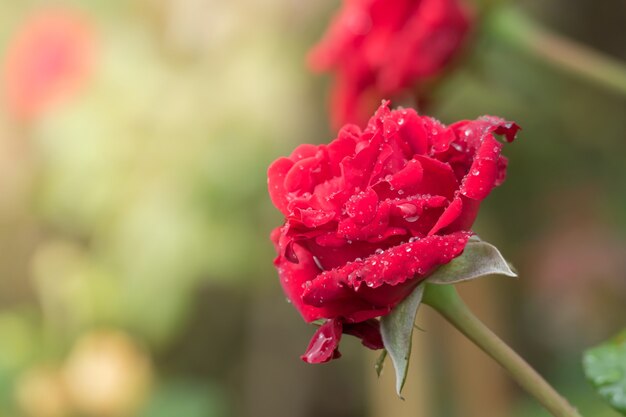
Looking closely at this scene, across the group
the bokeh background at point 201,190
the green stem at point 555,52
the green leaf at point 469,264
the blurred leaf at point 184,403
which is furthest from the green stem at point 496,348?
the blurred leaf at point 184,403

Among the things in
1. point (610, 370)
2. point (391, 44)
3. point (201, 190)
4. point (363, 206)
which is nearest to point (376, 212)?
point (363, 206)

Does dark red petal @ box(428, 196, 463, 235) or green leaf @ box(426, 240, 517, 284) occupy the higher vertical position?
dark red petal @ box(428, 196, 463, 235)

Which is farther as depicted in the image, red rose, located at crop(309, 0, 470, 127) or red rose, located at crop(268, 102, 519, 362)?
red rose, located at crop(309, 0, 470, 127)

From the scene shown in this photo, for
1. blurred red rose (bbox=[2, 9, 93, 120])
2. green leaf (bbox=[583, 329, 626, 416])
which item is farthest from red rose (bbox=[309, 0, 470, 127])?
blurred red rose (bbox=[2, 9, 93, 120])

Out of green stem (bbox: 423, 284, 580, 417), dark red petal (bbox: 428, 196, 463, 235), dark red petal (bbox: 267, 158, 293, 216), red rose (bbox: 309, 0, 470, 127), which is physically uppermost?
red rose (bbox: 309, 0, 470, 127)

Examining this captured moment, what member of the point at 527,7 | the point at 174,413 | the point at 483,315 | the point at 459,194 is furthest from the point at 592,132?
the point at 459,194

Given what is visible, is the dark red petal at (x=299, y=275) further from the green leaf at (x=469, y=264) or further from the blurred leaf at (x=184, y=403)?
the blurred leaf at (x=184, y=403)

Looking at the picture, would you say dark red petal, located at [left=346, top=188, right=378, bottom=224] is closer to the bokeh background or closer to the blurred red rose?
the bokeh background
